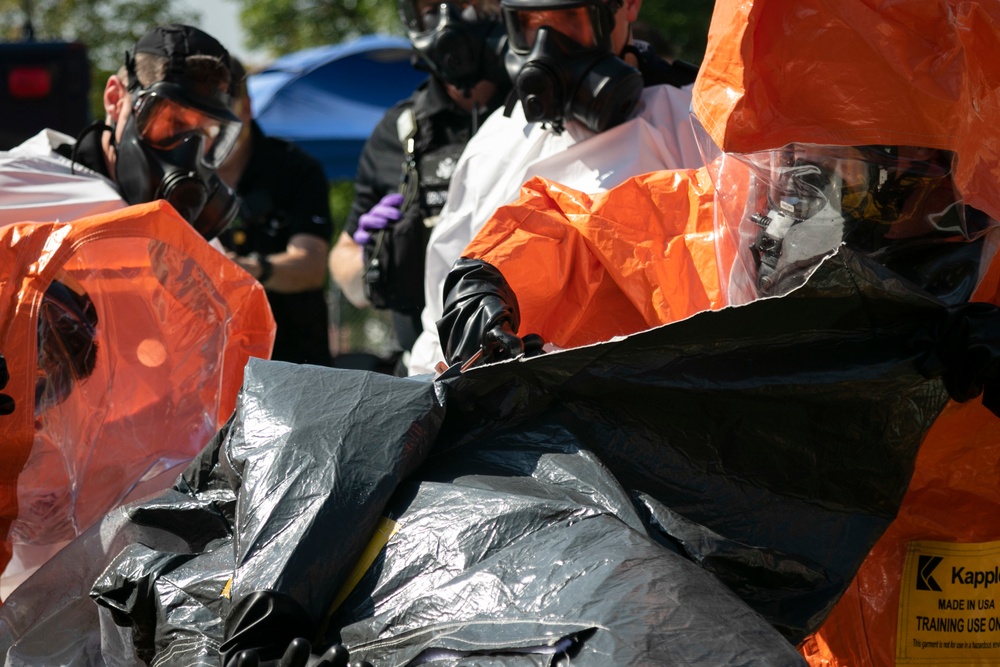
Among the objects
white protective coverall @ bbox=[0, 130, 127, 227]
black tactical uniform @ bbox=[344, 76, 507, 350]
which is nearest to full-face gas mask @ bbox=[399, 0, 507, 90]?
black tactical uniform @ bbox=[344, 76, 507, 350]

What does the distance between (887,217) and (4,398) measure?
1379 mm

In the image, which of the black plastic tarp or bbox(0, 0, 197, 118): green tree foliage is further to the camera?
bbox(0, 0, 197, 118): green tree foliage

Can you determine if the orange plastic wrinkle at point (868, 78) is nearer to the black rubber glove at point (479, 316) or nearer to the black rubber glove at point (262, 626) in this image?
the black rubber glove at point (479, 316)

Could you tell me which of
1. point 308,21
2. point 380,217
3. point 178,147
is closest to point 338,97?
point 380,217

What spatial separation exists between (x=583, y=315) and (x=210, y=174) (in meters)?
1.14

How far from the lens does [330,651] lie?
1306 millimetres

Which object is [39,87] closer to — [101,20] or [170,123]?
[170,123]

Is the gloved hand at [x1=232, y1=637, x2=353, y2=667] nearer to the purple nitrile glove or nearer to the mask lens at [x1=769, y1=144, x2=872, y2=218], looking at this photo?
the mask lens at [x1=769, y1=144, x2=872, y2=218]

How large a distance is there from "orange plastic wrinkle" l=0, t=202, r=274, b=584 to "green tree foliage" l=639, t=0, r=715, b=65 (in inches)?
326

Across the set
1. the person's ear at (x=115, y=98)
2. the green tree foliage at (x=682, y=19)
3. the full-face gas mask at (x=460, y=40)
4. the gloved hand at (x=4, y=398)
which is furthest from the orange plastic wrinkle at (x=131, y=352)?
the green tree foliage at (x=682, y=19)

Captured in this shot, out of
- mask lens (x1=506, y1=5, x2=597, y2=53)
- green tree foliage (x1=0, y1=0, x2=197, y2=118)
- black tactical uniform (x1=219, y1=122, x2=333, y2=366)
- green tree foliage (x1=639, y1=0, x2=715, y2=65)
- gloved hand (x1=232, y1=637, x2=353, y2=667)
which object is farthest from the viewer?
green tree foliage (x1=0, y1=0, x2=197, y2=118)

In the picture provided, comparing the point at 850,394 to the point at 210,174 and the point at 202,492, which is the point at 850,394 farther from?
the point at 210,174

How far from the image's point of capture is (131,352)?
7.65 ft

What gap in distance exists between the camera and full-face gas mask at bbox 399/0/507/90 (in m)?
3.50
